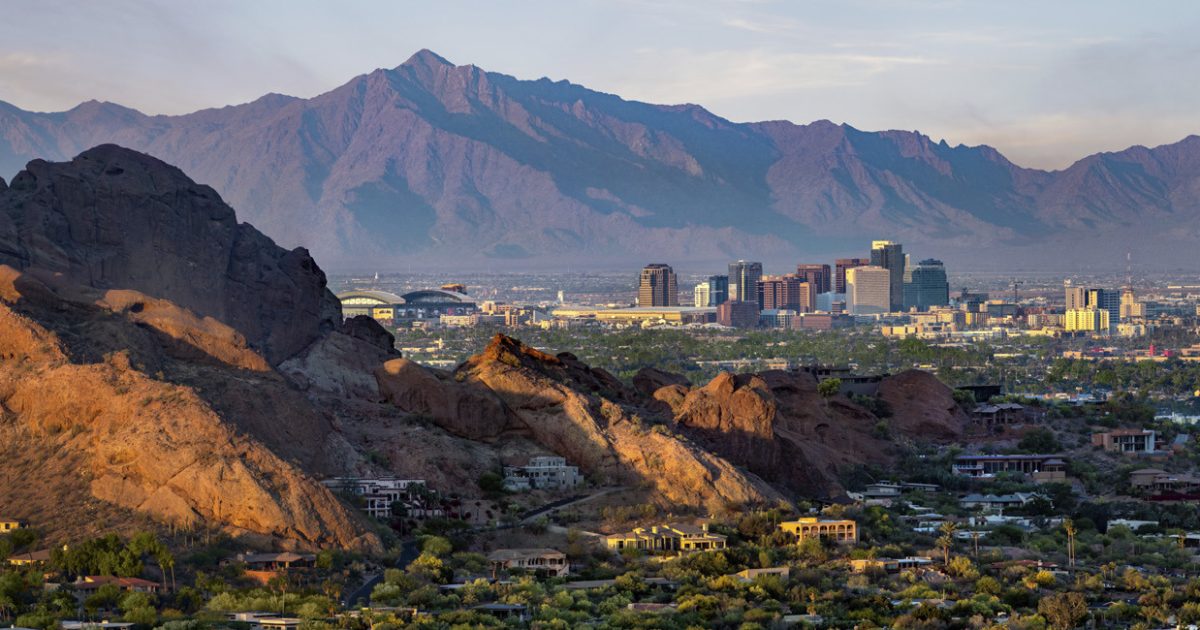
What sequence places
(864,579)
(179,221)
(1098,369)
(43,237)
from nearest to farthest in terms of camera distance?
(864,579)
(43,237)
(179,221)
(1098,369)

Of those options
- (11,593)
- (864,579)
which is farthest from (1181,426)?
(11,593)

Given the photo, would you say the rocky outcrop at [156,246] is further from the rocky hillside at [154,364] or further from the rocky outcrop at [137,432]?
the rocky outcrop at [137,432]

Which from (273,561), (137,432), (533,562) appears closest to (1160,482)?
(533,562)

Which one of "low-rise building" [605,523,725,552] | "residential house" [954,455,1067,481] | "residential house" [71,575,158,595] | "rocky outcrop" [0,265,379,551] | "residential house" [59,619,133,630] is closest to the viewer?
"residential house" [59,619,133,630]

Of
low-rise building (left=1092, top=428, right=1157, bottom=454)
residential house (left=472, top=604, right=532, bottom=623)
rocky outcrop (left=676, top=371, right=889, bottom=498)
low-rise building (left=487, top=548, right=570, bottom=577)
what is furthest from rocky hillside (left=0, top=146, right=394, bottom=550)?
low-rise building (left=1092, top=428, right=1157, bottom=454)

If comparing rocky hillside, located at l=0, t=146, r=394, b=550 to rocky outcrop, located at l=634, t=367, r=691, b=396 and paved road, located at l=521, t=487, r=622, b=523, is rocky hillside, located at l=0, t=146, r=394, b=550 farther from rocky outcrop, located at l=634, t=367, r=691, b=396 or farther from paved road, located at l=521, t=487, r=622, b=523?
rocky outcrop, located at l=634, t=367, r=691, b=396

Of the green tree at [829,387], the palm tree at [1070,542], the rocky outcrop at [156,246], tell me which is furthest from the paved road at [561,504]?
the green tree at [829,387]

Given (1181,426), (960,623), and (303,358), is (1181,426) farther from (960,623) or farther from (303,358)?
(960,623)
